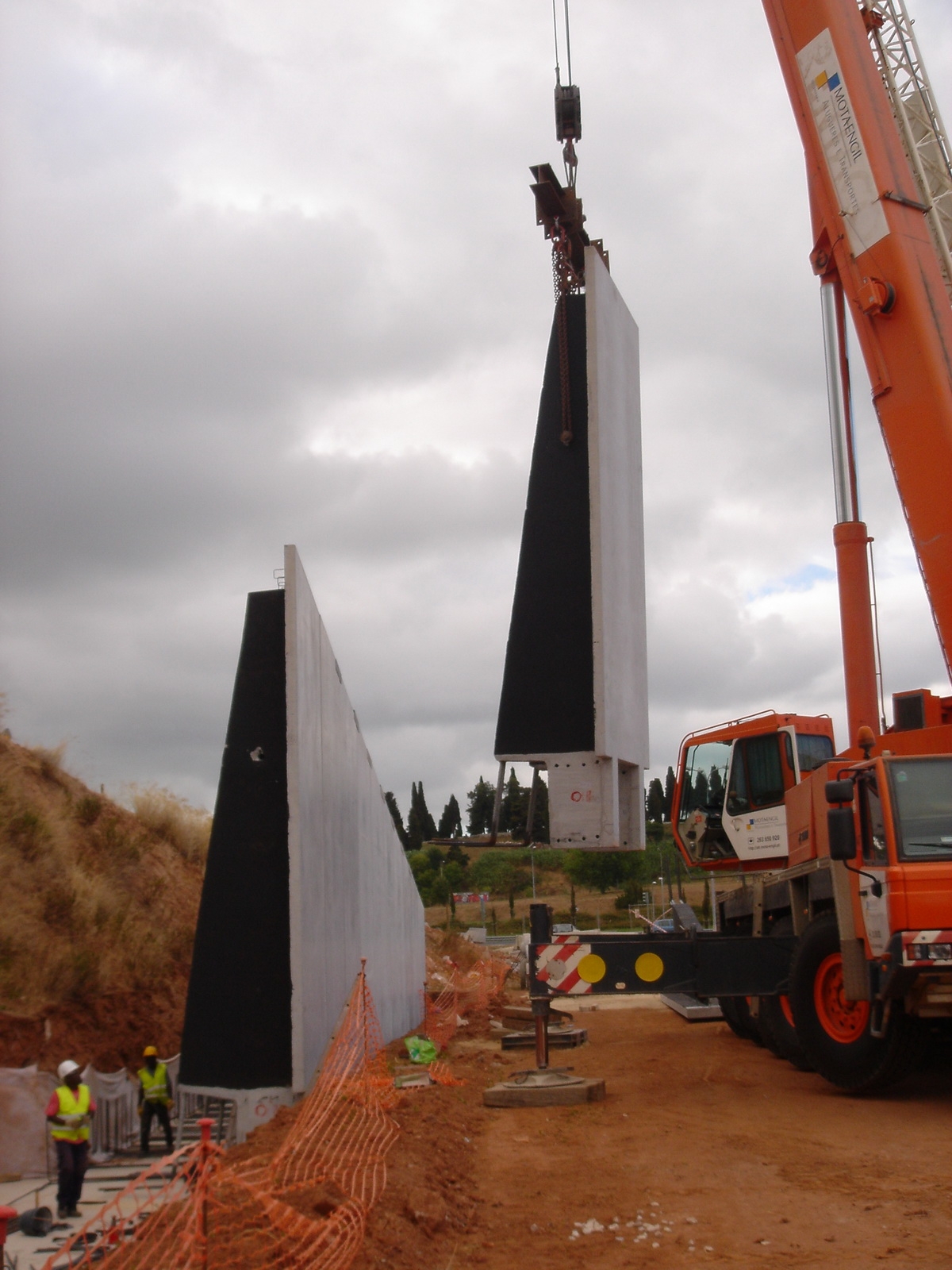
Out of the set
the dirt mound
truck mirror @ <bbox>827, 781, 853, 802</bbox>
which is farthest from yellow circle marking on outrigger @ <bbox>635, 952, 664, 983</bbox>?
the dirt mound

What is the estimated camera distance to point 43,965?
14.0m

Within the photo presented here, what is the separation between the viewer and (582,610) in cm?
1305

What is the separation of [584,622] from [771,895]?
3.57 m

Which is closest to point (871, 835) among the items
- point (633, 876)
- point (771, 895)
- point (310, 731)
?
point (771, 895)

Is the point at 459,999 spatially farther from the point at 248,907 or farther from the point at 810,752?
the point at 248,907

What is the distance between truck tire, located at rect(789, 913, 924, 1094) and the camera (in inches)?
341

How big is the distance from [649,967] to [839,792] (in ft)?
10.1

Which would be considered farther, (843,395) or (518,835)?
(518,835)

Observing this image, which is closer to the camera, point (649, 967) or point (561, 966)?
point (561, 966)

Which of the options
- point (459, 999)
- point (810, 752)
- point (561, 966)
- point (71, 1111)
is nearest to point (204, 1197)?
point (71, 1111)

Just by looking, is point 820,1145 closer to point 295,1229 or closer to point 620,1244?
point 620,1244

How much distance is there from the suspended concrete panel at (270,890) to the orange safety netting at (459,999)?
21.7 feet

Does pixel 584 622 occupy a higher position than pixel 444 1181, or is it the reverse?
pixel 584 622

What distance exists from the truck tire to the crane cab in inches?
137
